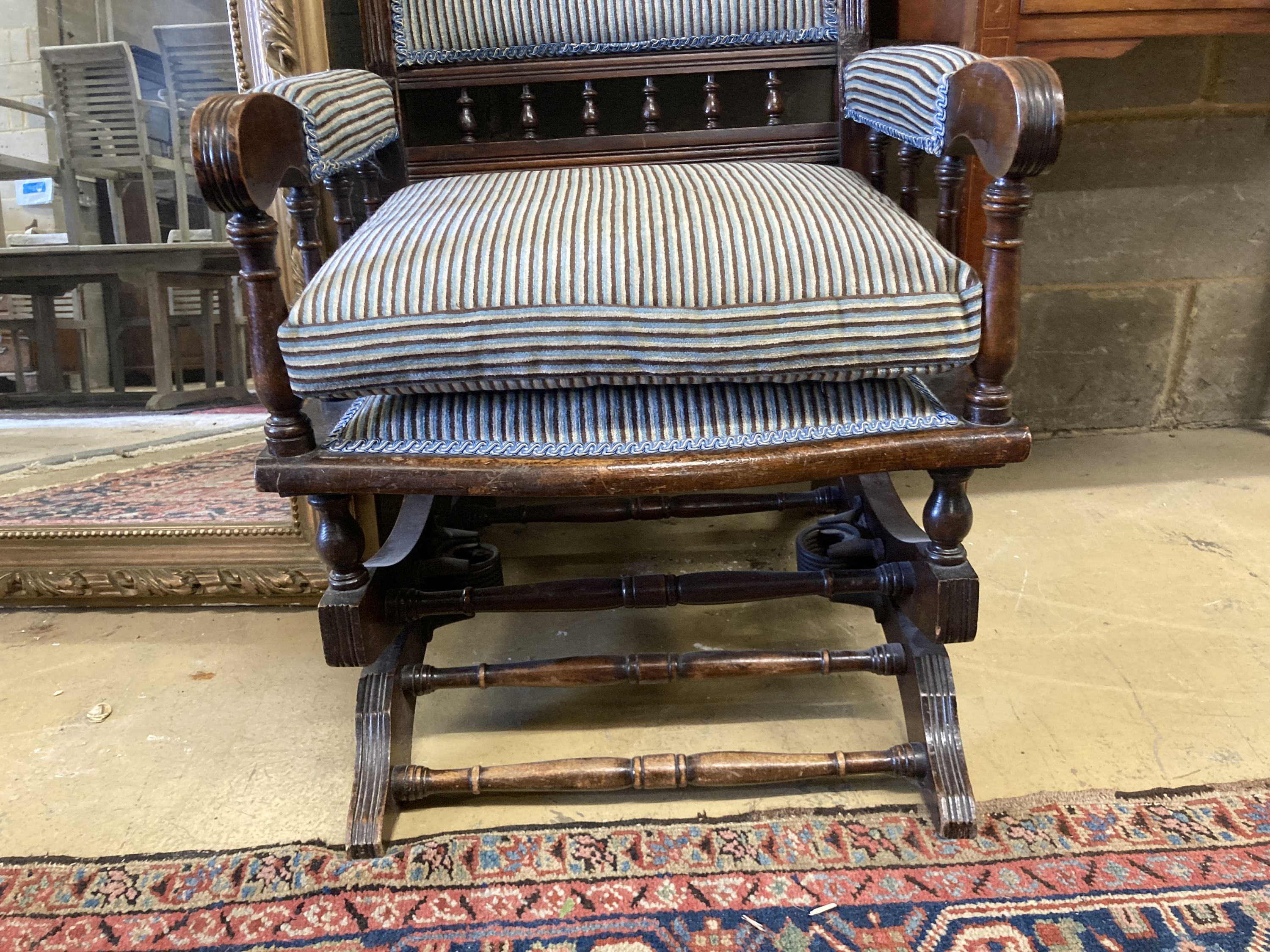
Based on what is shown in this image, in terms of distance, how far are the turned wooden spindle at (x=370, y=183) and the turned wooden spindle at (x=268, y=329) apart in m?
0.41

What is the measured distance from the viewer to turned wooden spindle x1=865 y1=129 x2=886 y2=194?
50.3 inches

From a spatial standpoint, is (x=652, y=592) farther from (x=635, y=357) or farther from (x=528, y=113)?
(x=528, y=113)

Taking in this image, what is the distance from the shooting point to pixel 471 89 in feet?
5.16

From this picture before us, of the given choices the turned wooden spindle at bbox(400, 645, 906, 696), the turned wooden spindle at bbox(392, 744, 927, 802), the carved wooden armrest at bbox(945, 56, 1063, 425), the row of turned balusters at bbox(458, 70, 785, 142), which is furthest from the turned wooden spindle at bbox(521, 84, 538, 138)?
the turned wooden spindle at bbox(392, 744, 927, 802)

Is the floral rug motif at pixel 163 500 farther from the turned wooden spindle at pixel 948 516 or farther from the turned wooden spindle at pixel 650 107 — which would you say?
the turned wooden spindle at pixel 948 516

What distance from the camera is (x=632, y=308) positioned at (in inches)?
31.7

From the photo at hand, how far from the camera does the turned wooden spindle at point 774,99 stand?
133cm

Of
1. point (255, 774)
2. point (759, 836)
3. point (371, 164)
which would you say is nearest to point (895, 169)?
point (371, 164)

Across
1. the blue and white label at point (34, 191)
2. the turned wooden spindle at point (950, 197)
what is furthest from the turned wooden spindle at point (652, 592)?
the blue and white label at point (34, 191)

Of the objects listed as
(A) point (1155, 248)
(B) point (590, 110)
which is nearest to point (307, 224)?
(B) point (590, 110)

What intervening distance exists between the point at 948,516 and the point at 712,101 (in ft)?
2.46

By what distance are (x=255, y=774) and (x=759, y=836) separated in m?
0.58

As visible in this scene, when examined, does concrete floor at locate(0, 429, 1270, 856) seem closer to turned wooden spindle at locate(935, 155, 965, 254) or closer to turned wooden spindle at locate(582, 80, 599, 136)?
turned wooden spindle at locate(935, 155, 965, 254)

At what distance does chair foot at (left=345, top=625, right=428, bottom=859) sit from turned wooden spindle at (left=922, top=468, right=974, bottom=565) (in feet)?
1.97
